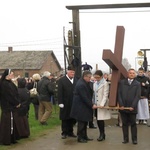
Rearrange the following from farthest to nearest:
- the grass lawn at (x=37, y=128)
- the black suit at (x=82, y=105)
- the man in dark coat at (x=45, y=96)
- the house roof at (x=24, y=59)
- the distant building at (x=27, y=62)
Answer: the house roof at (x=24, y=59) < the distant building at (x=27, y=62) < the man in dark coat at (x=45, y=96) < the grass lawn at (x=37, y=128) < the black suit at (x=82, y=105)

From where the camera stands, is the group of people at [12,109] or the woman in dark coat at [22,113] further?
the woman in dark coat at [22,113]

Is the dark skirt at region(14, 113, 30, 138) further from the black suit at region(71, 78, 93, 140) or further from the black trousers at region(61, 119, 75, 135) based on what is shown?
the black suit at region(71, 78, 93, 140)

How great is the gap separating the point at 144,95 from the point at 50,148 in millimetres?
4426

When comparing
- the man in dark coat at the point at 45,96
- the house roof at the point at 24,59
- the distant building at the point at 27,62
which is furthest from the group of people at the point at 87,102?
the house roof at the point at 24,59

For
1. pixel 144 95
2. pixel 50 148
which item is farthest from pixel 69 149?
pixel 144 95

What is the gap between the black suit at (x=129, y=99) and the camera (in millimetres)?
8469

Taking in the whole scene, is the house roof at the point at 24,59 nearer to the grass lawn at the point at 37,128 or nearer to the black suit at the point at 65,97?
the grass lawn at the point at 37,128

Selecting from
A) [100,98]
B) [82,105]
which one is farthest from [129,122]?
[82,105]

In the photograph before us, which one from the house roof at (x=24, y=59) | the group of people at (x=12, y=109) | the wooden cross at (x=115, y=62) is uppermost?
the house roof at (x=24, y=59)

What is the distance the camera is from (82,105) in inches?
350

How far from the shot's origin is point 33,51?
6775cm

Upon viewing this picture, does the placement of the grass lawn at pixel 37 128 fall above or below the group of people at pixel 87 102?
below

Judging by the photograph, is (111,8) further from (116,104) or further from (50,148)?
(50,148)

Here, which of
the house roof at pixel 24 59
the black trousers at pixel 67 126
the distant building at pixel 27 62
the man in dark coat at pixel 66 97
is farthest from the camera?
the house roof at pixel 24 59
